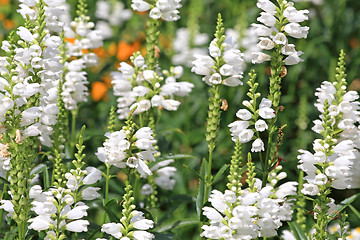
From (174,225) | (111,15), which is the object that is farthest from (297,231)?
(111,15)

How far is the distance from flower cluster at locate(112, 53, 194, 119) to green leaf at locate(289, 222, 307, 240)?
3.72 feet

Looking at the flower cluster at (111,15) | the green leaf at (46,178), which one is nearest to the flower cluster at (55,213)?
the green leaf at (46,178)

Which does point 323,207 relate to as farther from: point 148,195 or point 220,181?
point 220,181

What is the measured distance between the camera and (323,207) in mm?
3355

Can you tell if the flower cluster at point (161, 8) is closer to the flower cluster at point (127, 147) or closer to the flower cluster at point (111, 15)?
the flower cluster at point (127, 147)

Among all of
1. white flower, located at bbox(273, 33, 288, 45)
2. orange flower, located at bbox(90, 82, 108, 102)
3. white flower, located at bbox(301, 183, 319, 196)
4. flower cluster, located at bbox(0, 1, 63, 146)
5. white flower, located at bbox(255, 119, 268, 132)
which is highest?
orange flower, located at bbox(90, 82, 108, 102)

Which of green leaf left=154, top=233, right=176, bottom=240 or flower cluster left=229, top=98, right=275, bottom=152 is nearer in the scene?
flower cluster left=229, top=98, right=275, bottom=152

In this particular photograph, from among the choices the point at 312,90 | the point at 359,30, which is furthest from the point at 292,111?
the point at 359,30

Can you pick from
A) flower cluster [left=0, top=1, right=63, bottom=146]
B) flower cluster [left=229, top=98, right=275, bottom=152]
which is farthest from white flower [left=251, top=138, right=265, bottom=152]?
flower cluster [left=0, top=1, right=63, bottom=146]

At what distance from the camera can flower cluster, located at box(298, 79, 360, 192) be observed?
11.0ft

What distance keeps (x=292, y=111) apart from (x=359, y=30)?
219cm

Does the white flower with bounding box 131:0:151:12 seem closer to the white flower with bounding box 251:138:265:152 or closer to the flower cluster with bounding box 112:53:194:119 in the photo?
the flower cluster with bounding box 112:53:194:119

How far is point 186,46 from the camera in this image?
820 cm

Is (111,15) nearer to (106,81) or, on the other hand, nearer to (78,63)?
(106,81)
